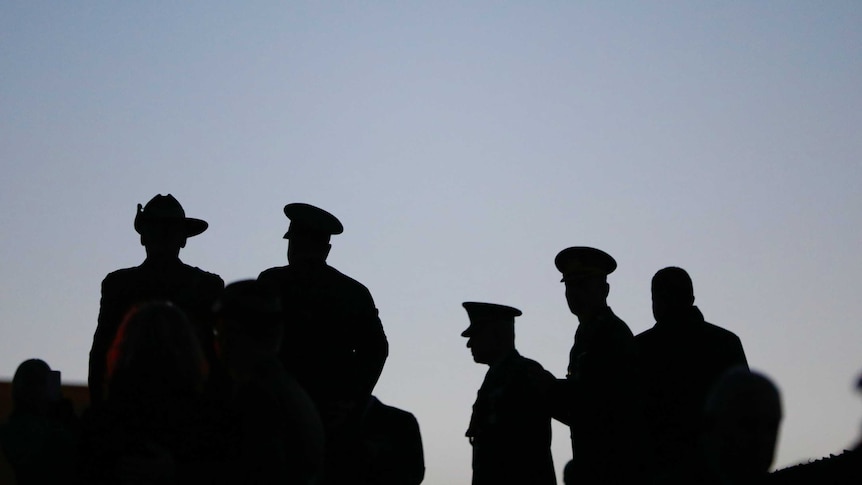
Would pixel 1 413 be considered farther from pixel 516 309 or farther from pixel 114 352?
pixel 114 352

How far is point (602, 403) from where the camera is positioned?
8.37 m

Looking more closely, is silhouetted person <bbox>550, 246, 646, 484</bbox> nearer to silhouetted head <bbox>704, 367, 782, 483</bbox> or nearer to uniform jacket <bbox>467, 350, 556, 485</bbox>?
uniform jacket <bbox>467, 350, 556, 485</bbox>

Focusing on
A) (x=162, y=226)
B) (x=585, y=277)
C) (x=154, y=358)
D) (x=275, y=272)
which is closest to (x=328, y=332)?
(x=275, y=272)

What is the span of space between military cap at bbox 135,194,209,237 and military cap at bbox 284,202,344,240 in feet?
2.22

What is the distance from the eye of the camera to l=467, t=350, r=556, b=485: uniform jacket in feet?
28.4

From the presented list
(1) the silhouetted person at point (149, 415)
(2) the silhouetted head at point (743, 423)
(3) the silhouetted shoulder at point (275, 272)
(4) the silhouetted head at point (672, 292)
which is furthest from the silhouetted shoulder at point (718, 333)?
(1) the silhouetted person at point (149, 415)

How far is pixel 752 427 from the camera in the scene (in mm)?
4191

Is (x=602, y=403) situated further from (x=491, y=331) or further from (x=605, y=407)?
(x=491, y=331)

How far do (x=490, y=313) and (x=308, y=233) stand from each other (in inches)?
56.3

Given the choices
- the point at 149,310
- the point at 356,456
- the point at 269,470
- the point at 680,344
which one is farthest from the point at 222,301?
the point at 680,344

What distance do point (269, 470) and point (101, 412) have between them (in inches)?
24.3

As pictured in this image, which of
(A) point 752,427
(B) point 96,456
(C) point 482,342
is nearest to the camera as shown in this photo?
(A) point 752,427

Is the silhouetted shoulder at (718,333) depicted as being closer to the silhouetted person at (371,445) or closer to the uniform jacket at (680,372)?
the uniform jacket at (680,372)

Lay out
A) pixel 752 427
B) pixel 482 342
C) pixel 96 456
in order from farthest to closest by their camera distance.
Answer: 1. pixel 482 342
2. pixel 96 456
3. pixel 752 427
